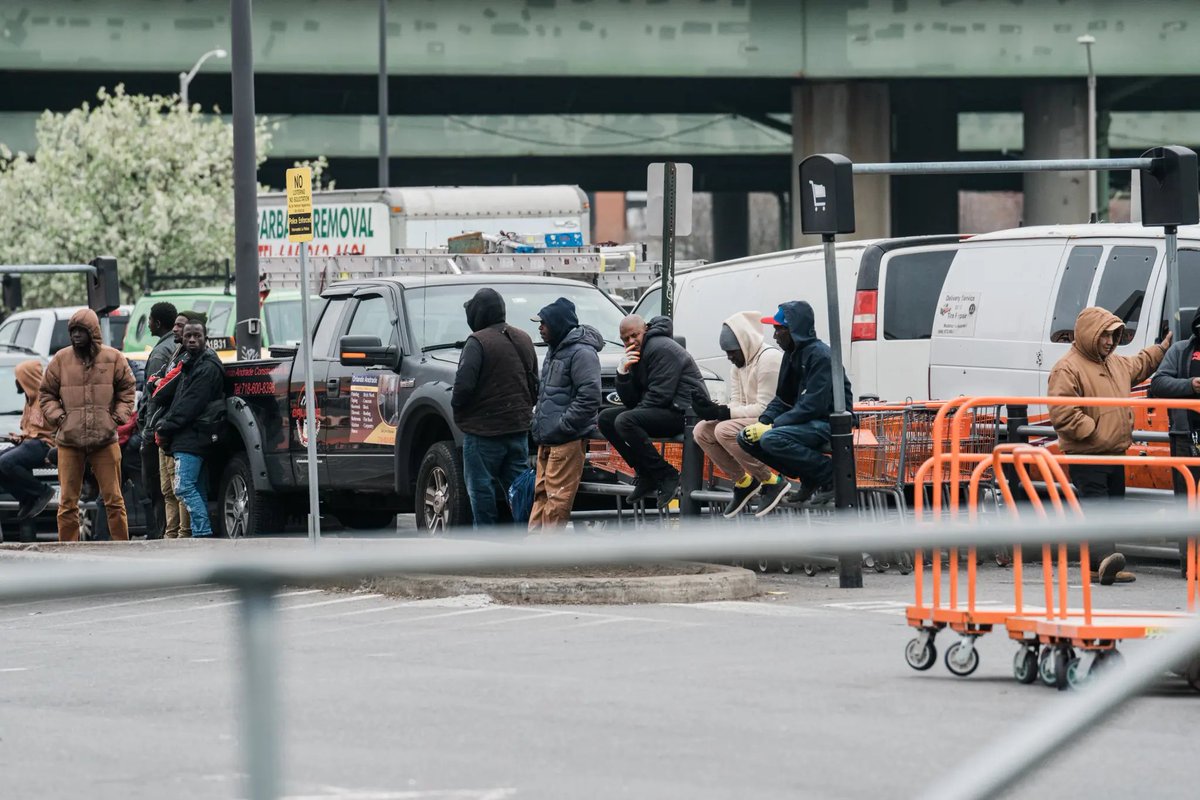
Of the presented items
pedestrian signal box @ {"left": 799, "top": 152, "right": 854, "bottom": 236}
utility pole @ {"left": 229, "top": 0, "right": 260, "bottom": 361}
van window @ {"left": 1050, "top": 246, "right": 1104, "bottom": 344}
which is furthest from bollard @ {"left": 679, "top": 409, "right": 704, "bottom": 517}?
utility pole @ {"left": 229, "top": 0, "right": 260, "bottom": 361}

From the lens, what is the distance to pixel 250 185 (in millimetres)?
17891

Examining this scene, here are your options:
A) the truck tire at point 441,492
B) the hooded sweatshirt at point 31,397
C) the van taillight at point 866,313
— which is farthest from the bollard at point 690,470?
the hooded sweatshirt at point 31,397

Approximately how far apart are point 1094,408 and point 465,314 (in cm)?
446

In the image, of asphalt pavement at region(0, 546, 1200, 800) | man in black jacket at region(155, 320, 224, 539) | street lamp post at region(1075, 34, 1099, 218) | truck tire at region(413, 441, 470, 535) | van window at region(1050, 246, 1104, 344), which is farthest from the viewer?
street lamp post at region(1075, 34, 1099, 218)

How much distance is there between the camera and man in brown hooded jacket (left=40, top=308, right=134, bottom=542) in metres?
15.1

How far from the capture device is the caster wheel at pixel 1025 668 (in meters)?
3.35

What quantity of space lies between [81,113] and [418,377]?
111 feet

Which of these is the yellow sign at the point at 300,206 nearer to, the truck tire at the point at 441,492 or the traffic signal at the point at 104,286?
the truck tire at the point at 441,492

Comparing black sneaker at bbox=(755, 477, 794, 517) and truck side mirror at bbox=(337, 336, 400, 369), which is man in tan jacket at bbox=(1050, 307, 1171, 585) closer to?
black sneaker at bbox=(755, 477, 794, 517)

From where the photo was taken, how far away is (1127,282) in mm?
14594

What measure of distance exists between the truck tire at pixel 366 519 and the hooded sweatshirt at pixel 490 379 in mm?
3493

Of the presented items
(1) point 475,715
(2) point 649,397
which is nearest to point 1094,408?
(2) point 649,397

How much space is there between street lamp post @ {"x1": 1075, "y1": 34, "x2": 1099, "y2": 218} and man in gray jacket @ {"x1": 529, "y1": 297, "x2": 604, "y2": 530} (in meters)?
29.5

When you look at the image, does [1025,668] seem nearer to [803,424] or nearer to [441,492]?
[803,424]
